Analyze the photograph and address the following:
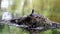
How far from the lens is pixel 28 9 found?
4.31 feet

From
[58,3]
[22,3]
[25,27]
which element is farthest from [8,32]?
[58,3]

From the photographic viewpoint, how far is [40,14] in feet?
4.24

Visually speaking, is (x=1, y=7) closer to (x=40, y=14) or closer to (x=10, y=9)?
(x=10, y=9)

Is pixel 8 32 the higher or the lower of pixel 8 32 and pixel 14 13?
the lower

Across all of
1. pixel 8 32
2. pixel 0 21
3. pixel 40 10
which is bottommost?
pixel 8 32

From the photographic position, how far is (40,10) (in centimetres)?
129

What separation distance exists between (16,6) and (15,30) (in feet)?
0.88

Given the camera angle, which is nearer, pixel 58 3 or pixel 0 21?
pixel 58 3

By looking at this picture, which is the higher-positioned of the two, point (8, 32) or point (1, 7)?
point (1, 7)

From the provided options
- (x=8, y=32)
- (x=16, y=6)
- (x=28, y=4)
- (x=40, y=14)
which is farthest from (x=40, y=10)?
(x=8, y=32)

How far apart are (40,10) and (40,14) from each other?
1.7 inches

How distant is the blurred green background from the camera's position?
1.25 m

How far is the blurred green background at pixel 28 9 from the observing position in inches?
49.3

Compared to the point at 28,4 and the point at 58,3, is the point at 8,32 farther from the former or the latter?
the point at 58,3
